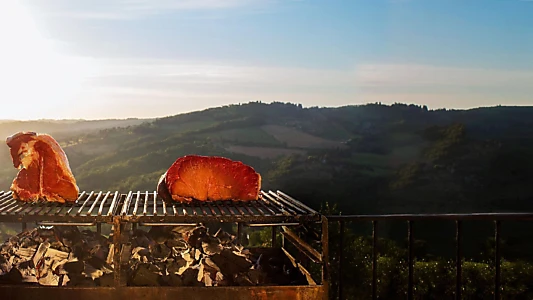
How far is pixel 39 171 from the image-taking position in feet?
11.4

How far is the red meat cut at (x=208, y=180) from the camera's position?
353 centimetres

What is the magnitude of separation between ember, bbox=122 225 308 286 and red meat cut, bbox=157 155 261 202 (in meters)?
0.25

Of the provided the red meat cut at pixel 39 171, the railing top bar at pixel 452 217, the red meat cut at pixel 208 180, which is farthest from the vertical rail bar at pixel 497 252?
the red meat cut at pixel 39 171

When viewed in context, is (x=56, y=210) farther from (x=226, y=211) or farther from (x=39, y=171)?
(x=226, y=211)

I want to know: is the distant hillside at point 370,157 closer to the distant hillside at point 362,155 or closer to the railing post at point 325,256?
the distant hillside at point 362,155

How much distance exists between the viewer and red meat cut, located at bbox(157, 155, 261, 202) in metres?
3.53

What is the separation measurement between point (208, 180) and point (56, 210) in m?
0.95

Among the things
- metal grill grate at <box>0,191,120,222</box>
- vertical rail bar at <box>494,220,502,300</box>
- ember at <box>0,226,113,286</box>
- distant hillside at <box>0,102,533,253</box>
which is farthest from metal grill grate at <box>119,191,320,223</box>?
distant hillside at <box>0,102,533,253</box>

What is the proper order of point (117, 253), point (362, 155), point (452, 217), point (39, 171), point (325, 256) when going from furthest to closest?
point (362, 155)
point (452, 217)
point (39, 171)
point (325, 256)
point (117, 253)

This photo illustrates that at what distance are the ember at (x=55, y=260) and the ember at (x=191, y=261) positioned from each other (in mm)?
191

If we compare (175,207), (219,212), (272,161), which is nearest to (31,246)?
(175,207)

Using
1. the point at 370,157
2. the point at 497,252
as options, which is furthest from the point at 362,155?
the point at 497,252

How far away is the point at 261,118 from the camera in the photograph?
650 inches

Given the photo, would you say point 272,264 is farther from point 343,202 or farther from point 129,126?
point 129,126
